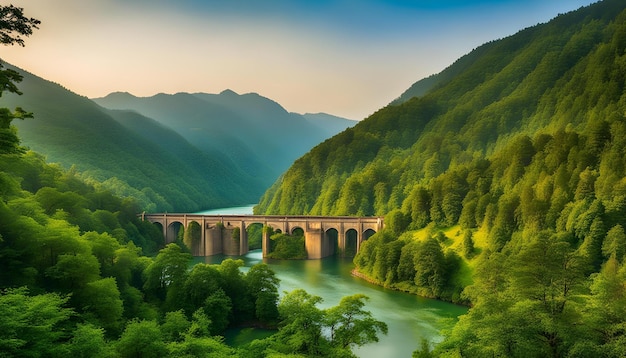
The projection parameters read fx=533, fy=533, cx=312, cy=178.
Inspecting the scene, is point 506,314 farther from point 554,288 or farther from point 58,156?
point 58,156

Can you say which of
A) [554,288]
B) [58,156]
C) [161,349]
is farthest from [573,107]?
[58,156]

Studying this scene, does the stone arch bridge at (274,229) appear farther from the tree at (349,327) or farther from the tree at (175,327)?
the tree at (349,327)

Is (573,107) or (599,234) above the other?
(573,107)

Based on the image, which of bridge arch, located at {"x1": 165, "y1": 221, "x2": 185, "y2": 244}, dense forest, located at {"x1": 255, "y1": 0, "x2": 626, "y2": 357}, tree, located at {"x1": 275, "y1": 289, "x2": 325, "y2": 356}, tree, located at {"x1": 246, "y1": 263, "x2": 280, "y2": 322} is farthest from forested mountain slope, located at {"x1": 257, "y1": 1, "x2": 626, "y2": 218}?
tree, located at {"x1": 275, "y1": 289, "x2": 325, "y2": 356}

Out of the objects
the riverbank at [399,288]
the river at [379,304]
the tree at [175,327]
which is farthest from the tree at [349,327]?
the riverbank at [399,288]

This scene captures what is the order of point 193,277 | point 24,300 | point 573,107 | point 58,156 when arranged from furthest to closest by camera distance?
point 58,156 < point 573,107 < point 193,277 < point 24,300

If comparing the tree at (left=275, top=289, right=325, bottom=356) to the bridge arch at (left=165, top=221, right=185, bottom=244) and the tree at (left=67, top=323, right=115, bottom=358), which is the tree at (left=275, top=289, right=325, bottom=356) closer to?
the tree at (left=67, top=323, right=115, bottom=358)

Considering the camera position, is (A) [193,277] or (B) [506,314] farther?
(A) [193,277]
